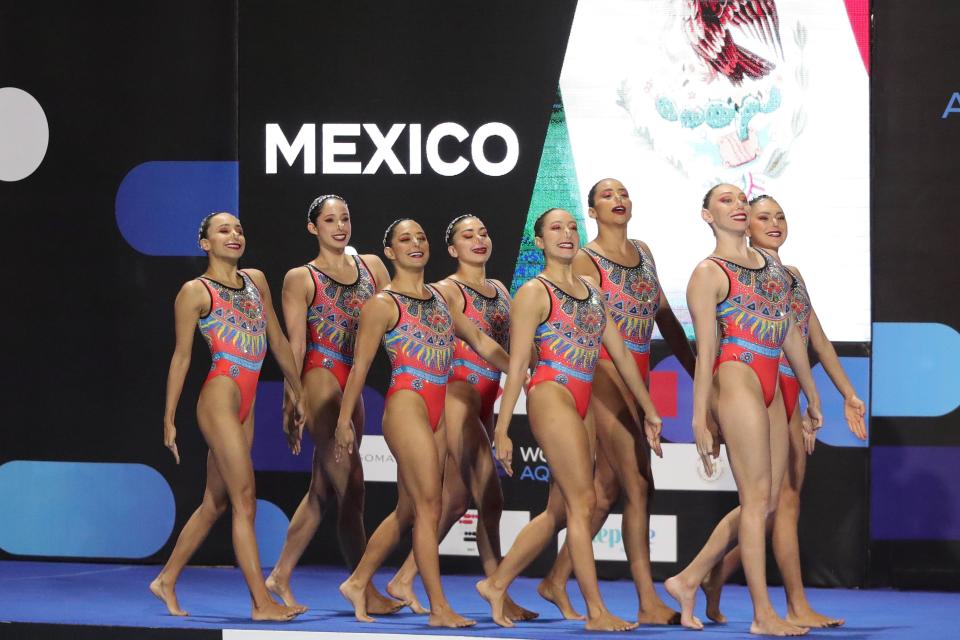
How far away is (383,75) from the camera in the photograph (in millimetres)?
7988

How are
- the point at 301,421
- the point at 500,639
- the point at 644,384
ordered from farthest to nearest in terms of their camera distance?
the point at 301,421 < the point at 644,384 < the point at 500,639

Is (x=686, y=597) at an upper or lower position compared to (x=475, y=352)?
lower

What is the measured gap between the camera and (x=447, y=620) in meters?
5.82

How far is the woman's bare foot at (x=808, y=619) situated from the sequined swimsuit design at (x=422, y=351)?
5.92 ft

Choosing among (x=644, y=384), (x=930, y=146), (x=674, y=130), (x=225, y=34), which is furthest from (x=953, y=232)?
(x=225, y=34)

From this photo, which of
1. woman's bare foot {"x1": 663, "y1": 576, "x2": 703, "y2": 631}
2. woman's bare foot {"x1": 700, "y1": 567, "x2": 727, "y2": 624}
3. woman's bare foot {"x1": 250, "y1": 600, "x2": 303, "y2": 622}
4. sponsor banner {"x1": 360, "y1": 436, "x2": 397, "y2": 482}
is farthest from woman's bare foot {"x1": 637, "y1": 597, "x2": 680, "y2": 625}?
sponsor banner {"x1": 360, "y1": 436, "x2": 397, "y2": 482}

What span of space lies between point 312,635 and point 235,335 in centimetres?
144

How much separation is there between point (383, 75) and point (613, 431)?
3.01 metres

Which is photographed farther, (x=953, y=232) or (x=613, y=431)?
(x=953, y=232)

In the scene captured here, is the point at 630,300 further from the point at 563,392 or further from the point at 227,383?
the point at 227,383

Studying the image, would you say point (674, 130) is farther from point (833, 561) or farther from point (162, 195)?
point (162, 195)

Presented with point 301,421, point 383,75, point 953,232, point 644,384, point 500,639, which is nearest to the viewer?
point 500,639

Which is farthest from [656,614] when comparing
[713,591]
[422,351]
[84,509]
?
[84,509]

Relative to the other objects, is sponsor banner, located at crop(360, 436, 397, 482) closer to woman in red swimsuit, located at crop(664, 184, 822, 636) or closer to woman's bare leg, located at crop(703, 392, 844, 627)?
woman's bare leg, located at crop(703, 392, 844, 627)
